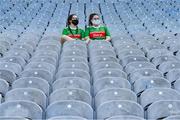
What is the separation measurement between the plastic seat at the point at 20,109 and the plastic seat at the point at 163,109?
3.74ft

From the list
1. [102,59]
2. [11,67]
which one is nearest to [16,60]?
Result: [11,67]

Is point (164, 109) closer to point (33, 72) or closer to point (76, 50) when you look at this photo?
point (33, 72)

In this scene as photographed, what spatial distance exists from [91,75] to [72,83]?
947 millimetres

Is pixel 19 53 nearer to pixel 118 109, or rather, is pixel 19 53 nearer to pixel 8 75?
pixel 8 75

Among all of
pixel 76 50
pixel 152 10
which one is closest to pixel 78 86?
pixel 76 50

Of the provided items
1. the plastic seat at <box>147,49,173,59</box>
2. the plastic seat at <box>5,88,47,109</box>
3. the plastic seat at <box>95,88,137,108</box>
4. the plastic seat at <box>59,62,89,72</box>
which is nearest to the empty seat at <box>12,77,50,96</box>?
the plastic seat at <box>5,88,47,109</box>

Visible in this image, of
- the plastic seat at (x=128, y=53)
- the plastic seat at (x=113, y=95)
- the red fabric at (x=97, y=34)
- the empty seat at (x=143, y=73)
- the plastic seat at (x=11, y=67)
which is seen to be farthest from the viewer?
the red fabric at (x=97, y=34)

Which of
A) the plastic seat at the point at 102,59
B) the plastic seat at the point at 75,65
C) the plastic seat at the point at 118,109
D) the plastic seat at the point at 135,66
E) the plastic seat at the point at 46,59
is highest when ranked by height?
the plastic seat at the point at 118,109

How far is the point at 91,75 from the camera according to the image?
17.1 ft

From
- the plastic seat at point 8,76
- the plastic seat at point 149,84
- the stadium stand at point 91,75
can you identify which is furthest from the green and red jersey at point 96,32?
the plastic seat at point 149,84

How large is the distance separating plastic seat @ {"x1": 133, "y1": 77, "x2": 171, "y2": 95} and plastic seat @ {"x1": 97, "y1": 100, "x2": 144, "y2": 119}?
82 cm

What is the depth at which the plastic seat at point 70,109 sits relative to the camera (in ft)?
11.5

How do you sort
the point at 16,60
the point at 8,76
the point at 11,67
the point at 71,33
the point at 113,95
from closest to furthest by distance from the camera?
the point at 113,95
the point at 8,76
the point at 11,67
the point at 16,60
the point at 71,33

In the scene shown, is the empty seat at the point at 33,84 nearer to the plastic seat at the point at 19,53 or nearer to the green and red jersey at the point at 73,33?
the plastic seat at the point at 19,53
